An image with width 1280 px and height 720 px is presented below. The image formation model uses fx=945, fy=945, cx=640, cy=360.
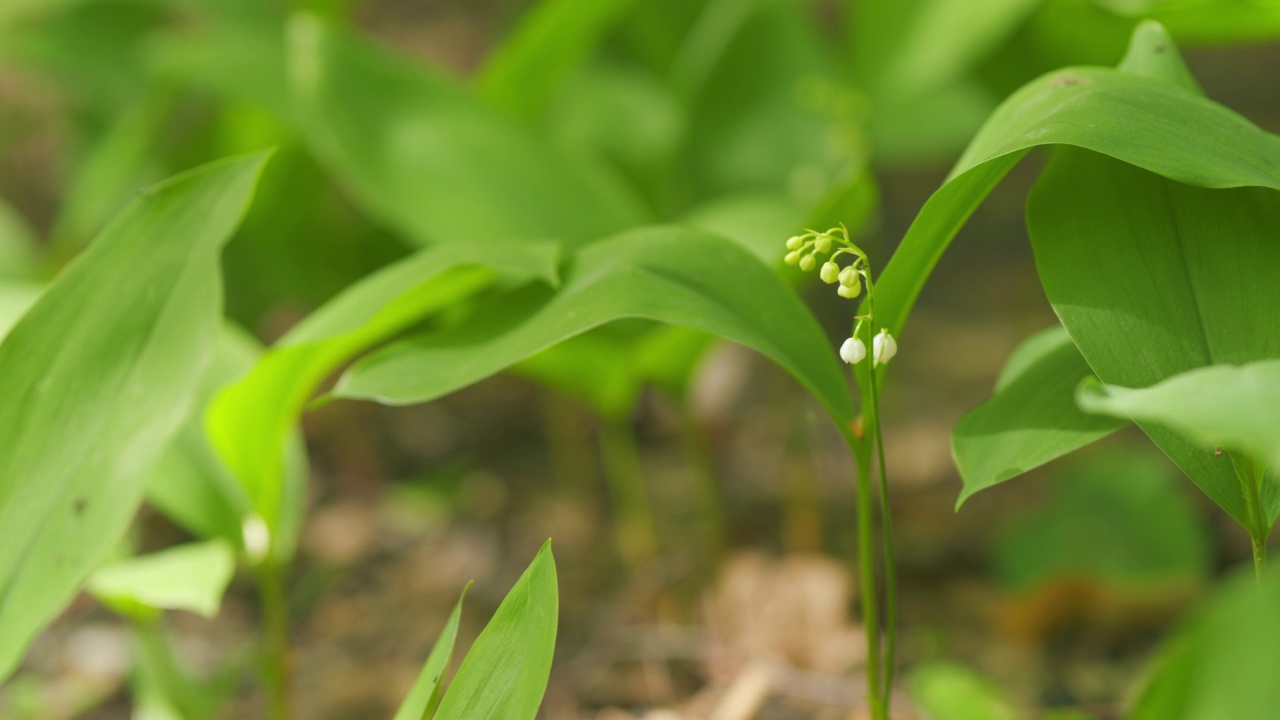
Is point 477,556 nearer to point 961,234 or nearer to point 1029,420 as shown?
point 1029,420

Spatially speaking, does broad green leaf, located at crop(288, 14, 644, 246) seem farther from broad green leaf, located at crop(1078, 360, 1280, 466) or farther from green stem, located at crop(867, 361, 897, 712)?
broad green leaf, located at crop(1078, 360, 1280, 466)

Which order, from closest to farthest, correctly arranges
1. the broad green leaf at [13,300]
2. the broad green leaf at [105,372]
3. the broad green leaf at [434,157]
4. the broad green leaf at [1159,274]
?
the broad green leaf at [1159,274] < the broad green leaf at [105,372] < the broad green leaf at [13,300] < the broad green leaf at [434,157]

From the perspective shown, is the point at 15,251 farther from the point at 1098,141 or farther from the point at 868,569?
the point at 1098,141

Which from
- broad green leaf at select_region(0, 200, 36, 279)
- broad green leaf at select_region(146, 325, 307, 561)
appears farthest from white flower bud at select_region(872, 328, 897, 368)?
broad green leaf at select_region(0, 200, 36, 279)

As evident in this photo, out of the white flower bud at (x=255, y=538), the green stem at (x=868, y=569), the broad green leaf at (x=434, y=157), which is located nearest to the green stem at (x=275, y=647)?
the white flower bud at (x=255, y=538)

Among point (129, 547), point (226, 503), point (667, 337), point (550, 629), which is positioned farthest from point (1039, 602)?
point (129, 547)

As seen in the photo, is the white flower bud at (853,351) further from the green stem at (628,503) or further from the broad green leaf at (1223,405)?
the green stem at (628,503)
